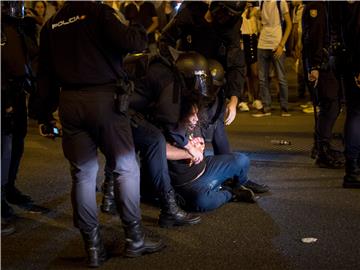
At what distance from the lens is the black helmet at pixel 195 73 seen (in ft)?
15.5

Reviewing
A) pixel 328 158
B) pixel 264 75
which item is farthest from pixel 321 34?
pixel 264 75

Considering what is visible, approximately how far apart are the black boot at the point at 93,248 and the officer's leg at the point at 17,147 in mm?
1336

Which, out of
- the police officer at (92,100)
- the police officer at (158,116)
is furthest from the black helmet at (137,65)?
the police officer at (92,100)

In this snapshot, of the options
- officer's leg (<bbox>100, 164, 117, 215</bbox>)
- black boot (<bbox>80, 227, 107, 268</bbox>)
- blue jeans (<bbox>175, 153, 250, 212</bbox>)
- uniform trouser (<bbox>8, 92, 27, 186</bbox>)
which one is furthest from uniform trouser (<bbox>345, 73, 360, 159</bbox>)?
uniform trouser (<bbox>8, 92, 27, 186</bbox>)

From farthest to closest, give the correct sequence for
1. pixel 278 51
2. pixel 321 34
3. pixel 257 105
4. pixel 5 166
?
pixel 257 105 → pixel 278 51 → pixel 321 34 → pixel 5 166

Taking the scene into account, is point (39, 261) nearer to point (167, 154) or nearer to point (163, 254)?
point (163, 254)

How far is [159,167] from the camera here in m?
4.74

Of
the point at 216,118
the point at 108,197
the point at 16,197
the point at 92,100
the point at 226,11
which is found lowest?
the point at 16,197

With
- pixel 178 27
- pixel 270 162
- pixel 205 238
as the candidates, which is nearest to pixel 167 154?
pixel 205 238

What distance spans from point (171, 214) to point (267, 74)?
552cm

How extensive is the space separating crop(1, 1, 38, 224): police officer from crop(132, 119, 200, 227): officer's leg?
3.08 feet

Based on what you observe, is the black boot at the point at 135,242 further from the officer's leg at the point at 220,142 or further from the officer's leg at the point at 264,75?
the officer's leg at the point at 264,75

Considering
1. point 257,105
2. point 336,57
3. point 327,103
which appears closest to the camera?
point 336,57

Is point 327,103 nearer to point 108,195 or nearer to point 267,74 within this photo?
point 108,195
